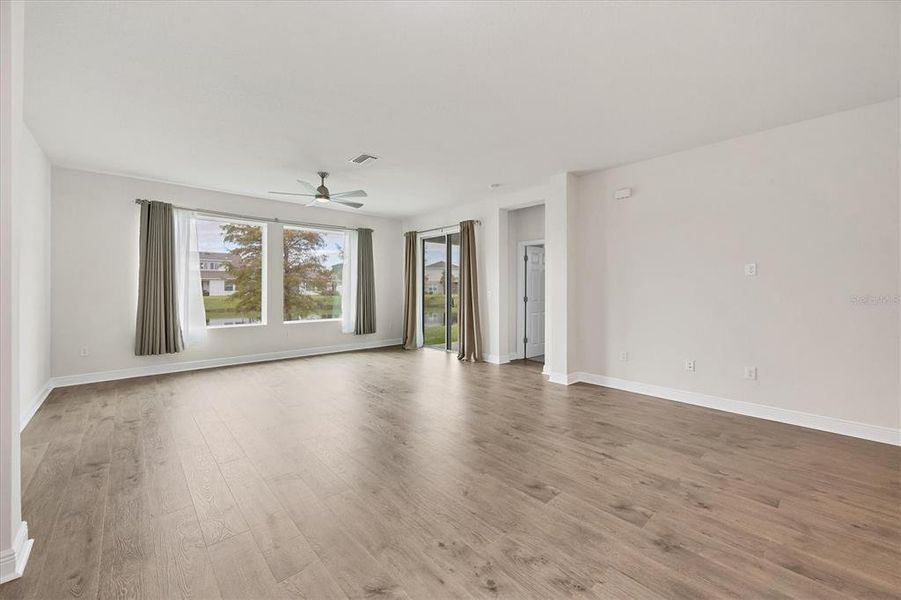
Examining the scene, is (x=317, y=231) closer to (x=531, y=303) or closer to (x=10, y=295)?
(x=531, y=303)

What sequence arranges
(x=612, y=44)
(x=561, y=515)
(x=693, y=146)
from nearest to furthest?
(x=561, y=515), (x=612, y=44), (x=693, y=146)

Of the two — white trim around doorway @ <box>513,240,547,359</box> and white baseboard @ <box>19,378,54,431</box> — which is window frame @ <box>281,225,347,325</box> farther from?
white trim around doorway @ <box>513,240,547,359</box>

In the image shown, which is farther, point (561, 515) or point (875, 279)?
point (875, 279)

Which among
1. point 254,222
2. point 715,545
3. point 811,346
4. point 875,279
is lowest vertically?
point 715,545

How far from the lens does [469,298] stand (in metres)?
6.74

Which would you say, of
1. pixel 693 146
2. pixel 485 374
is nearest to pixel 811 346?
pixel 693 146

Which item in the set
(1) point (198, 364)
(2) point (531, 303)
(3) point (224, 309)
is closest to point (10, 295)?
(1) point (198, 364)

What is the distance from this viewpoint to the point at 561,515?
209cm

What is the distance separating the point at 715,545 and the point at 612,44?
2865mm

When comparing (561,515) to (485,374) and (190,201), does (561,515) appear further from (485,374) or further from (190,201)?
(190,201)

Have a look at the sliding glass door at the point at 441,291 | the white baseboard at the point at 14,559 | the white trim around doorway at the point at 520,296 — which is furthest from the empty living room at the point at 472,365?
the sliding glass door at the point at 441,291

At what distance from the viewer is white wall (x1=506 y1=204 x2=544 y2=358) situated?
21.4ft

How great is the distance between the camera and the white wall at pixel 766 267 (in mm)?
3127

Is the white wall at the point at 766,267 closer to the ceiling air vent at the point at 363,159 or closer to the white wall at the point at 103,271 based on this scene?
the ceiling air vent at the point at 363,159
